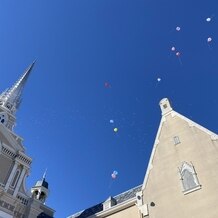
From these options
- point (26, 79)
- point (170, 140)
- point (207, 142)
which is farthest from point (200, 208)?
point (26, 79)

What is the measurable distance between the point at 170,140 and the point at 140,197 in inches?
231

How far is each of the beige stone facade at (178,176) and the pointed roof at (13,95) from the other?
30.1 metres

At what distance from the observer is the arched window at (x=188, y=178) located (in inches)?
898

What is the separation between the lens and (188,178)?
935 inches

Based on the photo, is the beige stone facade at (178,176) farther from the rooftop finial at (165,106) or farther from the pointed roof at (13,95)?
the pointed roof at (13,95)

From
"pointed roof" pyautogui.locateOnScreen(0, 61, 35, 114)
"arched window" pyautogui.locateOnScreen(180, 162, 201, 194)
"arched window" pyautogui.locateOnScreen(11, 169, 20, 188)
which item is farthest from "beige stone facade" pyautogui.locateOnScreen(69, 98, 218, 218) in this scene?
"pointed roof" pyautogui.locateOnScreen(0, 61, 35, 114)

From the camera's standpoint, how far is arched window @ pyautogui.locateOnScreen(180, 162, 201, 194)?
22.8m

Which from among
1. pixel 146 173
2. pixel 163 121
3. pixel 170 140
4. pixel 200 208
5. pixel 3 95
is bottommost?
pixel 200 208

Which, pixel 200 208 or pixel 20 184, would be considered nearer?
pixel 200 208

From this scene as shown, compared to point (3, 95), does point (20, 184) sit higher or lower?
lower

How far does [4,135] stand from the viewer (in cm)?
3972

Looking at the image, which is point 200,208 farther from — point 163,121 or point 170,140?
point 163,121

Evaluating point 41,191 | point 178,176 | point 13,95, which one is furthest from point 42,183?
point 178,176

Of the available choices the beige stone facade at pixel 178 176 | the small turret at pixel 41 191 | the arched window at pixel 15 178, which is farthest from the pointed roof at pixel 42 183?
the beige stone facade at pixel 178 176
